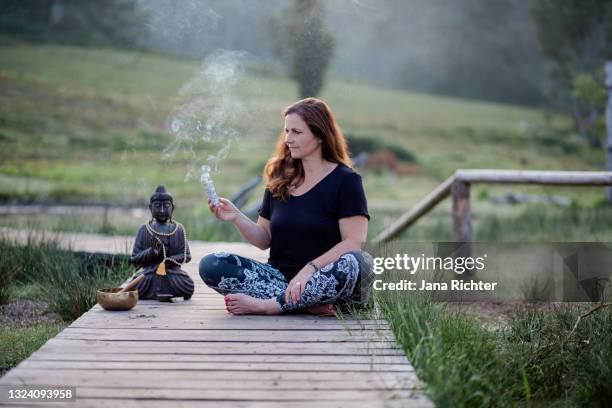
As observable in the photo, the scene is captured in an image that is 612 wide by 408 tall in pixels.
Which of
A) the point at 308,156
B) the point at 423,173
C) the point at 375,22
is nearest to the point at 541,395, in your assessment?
the point at 308,156

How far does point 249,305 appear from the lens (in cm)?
418

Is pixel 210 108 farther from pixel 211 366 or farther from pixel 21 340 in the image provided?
pixel 211 366

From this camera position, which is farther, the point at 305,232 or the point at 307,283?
the point at 305,232

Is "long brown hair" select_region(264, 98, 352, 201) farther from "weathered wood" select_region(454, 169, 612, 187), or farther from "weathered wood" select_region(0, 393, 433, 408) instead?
"weathered wood" select_region(454, 169, 612, 187)

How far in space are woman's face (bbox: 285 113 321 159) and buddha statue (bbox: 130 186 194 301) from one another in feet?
2.68

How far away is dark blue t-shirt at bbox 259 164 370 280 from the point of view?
4.19 m

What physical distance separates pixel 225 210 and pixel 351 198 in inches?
27.9

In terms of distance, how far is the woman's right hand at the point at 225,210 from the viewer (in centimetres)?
427

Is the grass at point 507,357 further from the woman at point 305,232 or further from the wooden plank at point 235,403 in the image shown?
the woman at point 305,232

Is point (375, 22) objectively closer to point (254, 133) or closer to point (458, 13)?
point (458, 13)

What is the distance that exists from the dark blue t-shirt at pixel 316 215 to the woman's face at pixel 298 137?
19cm

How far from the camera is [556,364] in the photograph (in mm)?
3824

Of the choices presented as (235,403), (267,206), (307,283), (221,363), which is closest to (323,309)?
(307,283)

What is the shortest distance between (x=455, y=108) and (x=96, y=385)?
20606 mm
